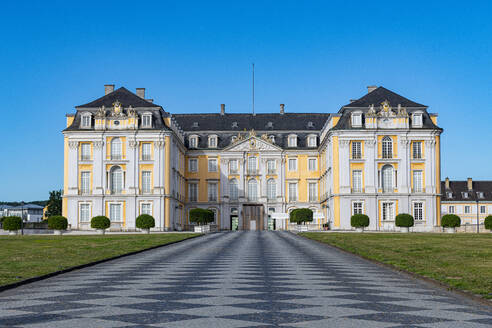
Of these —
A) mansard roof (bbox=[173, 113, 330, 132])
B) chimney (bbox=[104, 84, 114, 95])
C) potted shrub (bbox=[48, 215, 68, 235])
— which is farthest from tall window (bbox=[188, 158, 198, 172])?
potted shrub (bbox=[48, 215, 68, 235])

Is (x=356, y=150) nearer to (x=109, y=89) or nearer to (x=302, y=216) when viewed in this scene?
(x=302, y=216)

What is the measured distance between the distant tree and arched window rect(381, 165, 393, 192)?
65025 mm

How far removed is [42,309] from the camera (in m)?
8.98

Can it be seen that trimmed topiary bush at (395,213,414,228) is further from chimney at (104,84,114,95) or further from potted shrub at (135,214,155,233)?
chimney at (104,84,114,95)

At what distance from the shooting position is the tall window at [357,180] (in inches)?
2450

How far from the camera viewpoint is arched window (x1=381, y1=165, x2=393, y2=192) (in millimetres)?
62562

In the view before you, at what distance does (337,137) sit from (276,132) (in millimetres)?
14687

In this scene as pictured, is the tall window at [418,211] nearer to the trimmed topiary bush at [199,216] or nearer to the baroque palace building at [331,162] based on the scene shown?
the baroque palace building at [331,162]

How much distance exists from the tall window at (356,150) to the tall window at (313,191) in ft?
41.9

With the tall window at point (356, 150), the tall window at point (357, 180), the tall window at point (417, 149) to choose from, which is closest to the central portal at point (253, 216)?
the tall window at point (357, 180)

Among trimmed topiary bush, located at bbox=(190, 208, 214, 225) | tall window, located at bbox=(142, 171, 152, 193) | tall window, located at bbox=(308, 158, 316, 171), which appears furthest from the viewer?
tall window, located at bbox=(308, 158, 316, 171)

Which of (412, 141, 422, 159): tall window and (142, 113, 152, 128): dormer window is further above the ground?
(142, 113, 152, 128): dormer window

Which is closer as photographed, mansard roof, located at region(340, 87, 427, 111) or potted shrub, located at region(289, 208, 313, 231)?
mansard roof, located at region(340, 87, 427, 111)

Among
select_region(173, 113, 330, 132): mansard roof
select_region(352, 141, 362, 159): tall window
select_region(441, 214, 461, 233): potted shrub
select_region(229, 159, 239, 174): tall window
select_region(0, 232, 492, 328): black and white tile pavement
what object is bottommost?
select_region(441, 214, 461, 233): potted shrub
